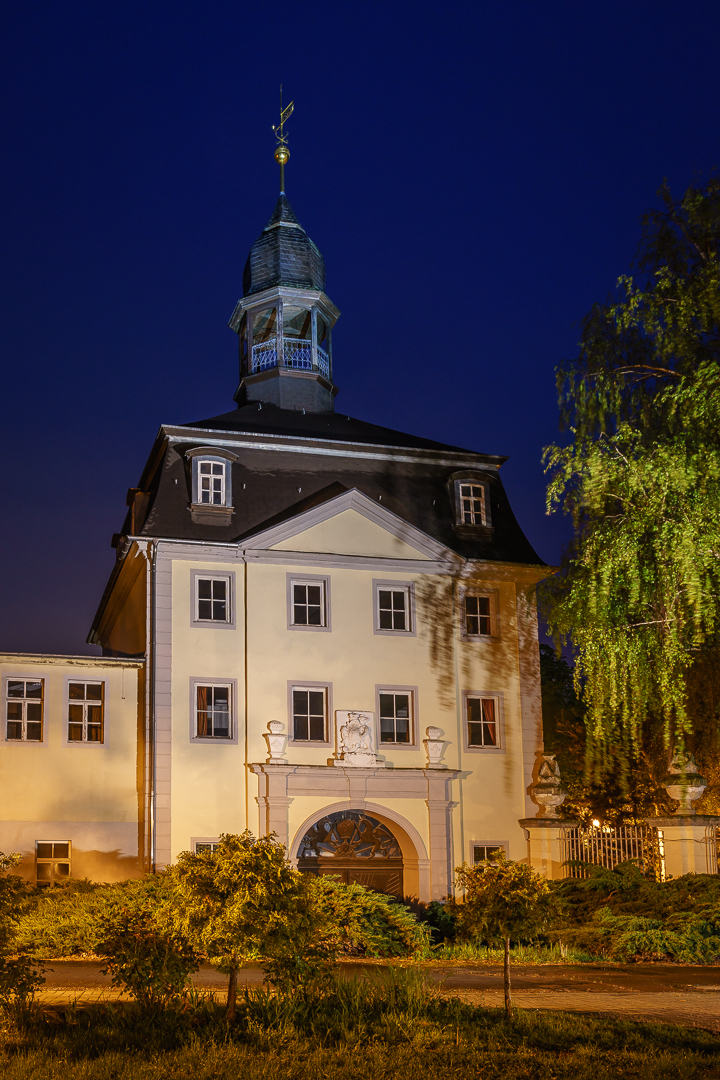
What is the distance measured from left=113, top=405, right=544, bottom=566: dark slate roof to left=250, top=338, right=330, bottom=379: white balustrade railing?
1836 mm

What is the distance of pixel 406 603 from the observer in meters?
28.0

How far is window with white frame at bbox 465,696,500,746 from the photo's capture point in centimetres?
2794

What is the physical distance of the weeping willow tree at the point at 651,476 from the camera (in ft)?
52.0

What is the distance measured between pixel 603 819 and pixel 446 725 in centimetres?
825

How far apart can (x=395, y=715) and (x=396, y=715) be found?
0.03m

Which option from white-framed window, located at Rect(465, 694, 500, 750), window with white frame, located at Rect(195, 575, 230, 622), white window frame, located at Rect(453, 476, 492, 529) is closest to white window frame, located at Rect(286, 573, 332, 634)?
window with white frame, located at Rect(195, 575, 230, 622)

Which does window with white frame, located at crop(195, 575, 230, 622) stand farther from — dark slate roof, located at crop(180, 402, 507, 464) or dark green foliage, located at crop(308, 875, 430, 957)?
dark green foliage, located at crop(308, 875, 430, 957)

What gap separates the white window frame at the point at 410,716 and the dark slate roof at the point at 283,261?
1234 cm

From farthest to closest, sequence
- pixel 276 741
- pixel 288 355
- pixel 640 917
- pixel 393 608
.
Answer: pixel 288 355
pixel 393 608
pixel 276 741
pixel 640 917

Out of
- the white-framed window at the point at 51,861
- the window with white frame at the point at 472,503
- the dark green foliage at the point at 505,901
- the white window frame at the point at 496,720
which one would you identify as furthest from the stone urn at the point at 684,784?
the white-framed window at the point at 51,861

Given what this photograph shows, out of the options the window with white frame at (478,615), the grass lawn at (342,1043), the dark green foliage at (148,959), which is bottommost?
the grass lawn at (342,1043)

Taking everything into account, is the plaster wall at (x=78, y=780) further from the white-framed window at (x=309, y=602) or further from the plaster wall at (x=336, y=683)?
the white-framed window at (x=309, y=602)

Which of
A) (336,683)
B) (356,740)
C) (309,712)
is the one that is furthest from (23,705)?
(356,740)

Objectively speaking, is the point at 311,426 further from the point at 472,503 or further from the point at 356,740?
the point at 356,740
